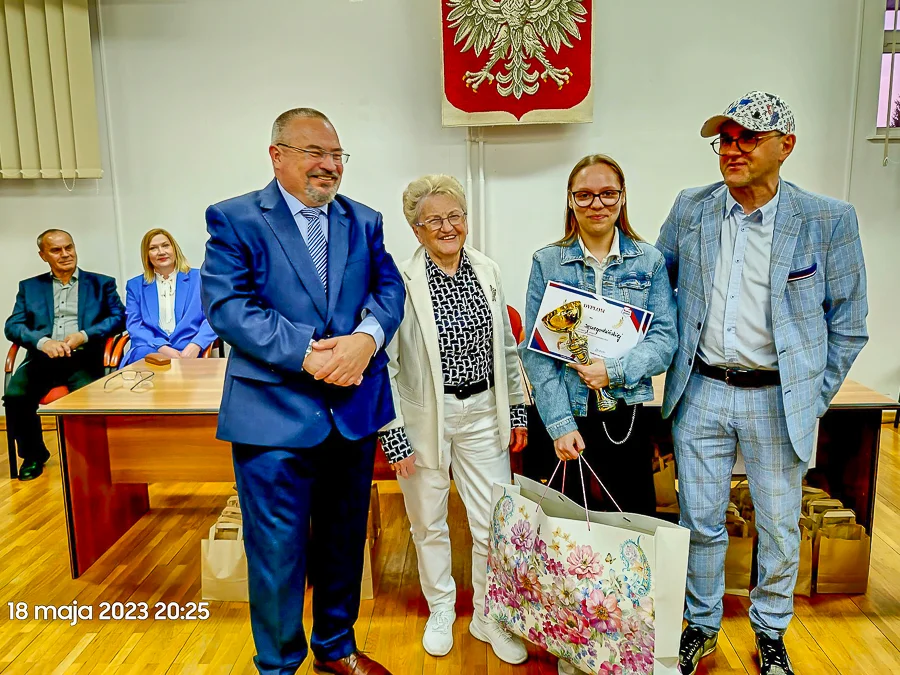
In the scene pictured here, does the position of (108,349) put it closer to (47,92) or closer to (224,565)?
(47,92)

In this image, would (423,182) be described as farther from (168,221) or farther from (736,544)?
(168,221)

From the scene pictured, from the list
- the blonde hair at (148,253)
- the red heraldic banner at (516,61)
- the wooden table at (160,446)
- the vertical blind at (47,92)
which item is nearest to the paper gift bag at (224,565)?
the wooden table at (160,446)

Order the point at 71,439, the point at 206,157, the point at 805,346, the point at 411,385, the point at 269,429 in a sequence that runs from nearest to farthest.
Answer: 1. the point at 269,429
2. the point at 805,346
3. the point at 411,385
4. the point at 71,439
5. the point at 206,157

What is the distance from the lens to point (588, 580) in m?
1.79

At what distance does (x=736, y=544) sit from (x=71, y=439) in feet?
8.17

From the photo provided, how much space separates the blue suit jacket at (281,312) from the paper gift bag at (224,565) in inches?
36.8

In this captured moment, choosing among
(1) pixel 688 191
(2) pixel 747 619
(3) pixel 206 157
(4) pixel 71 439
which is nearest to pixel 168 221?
(3) pixel 206 157

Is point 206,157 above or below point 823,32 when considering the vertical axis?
below

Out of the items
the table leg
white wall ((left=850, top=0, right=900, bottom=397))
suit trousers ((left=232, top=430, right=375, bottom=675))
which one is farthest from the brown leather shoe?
white wall ((left=850, top=0, right=900, bottom=397))

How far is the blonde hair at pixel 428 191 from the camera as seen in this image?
1.97 m

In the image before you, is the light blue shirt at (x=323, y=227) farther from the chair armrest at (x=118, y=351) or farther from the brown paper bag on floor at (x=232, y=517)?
the chair armrest at (x=118, y=351)

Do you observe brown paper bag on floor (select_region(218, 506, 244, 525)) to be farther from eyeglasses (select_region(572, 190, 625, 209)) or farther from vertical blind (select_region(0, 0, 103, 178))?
vertical blind (select_region(0, 0, 103, 178))

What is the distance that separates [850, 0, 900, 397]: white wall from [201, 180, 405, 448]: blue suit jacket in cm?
399

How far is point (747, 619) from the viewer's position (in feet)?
7.92
